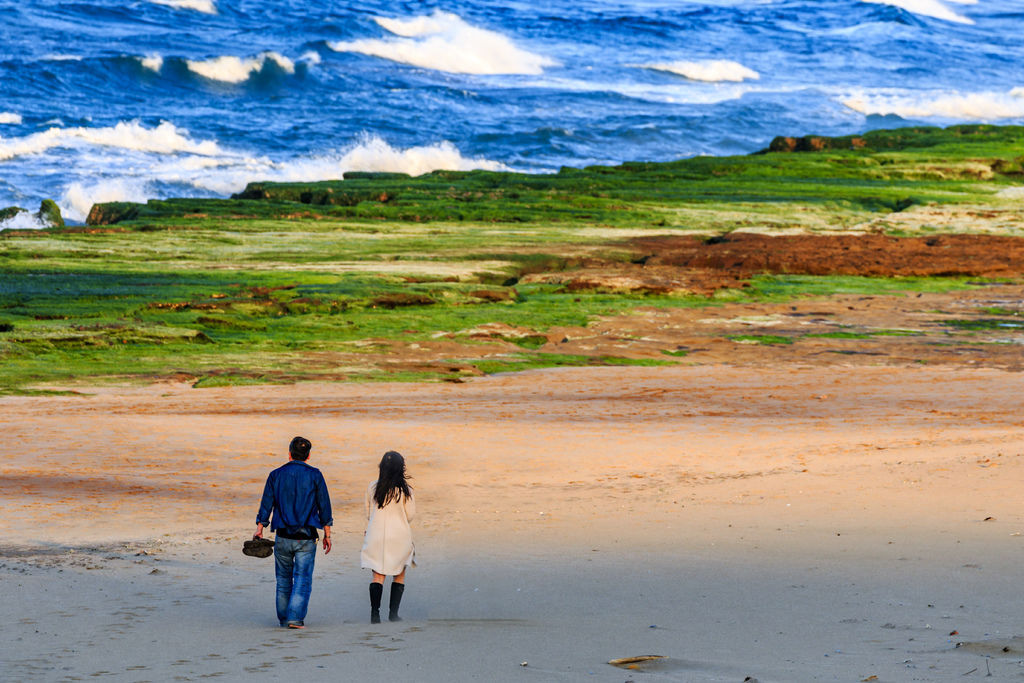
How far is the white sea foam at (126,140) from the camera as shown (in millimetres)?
76500

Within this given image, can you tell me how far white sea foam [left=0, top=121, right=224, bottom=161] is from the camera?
76.5 m

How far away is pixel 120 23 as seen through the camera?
106m

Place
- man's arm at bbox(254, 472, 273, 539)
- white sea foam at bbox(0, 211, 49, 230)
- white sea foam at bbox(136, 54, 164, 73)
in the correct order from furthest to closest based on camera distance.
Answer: white sea foam at bbox(136, 54, 164, 73)
white sea foam at bbox(0, 211, 49, 230)
man's arm at bbox(254, 472, 273, 539)

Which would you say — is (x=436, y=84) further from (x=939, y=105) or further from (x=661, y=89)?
(x=939, y=105)

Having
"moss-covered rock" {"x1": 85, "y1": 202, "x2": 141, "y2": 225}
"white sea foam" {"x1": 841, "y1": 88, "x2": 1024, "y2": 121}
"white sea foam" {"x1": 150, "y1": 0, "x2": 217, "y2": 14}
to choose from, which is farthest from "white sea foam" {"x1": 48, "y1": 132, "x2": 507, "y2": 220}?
"white sea foam" {"x1": 841, "y1": 88, "x2": 1024, "y2": 121}

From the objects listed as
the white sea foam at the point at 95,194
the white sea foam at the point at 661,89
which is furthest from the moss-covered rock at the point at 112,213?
the white sea foam at the point at 661,89

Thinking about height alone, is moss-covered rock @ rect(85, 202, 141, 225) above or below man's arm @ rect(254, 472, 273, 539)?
above

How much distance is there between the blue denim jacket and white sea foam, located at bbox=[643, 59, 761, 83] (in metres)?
113

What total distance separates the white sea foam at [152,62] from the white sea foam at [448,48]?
1621cm

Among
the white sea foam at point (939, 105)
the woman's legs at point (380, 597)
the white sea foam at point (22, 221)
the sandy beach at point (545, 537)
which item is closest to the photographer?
the sandy beach at point (545, 537)

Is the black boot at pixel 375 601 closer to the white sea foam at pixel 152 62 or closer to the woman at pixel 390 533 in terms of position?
the woman at pixel 390 533

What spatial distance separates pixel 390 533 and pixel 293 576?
0.69 metres

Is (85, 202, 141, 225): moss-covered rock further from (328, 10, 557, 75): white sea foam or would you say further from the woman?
(328, 10, 557, 75): white sea foam

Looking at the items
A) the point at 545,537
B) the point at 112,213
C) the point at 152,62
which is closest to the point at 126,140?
the point at 152,62
